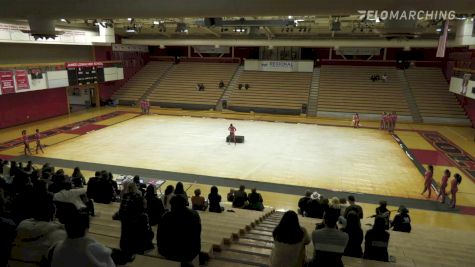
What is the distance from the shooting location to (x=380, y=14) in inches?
175

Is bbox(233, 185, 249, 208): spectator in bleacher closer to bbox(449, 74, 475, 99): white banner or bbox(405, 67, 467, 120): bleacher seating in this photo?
bbox(449, 74, 475, 99): white banner

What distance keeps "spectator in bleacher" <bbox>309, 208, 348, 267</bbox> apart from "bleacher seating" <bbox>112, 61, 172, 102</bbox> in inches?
1166

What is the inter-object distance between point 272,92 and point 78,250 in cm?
2808

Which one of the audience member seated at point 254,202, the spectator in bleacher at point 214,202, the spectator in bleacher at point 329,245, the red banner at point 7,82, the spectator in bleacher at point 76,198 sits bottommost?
the audience member seated at point 254,202

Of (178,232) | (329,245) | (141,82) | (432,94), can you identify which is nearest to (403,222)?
(329,245)

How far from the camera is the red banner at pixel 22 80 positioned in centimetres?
2120

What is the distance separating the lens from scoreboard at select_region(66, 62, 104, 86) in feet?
83.7

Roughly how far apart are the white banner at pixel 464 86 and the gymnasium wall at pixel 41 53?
90.1 ft

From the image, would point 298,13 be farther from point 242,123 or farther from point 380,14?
point 242,123

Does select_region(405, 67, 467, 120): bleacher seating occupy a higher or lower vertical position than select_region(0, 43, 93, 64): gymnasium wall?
lower

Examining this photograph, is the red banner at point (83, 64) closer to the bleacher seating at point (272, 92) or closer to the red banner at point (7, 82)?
the red banner at point (7, 82)

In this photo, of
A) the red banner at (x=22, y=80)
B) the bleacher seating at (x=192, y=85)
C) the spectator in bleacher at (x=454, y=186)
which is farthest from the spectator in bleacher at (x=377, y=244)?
the bleacher seating at (x=192, y=85)

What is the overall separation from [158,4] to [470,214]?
36.3ft

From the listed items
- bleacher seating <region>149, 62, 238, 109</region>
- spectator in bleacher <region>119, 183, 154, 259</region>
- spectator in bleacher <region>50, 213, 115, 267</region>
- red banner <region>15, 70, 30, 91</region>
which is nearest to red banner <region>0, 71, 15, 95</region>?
red banner <region>15, 70, 30, 91</region>
